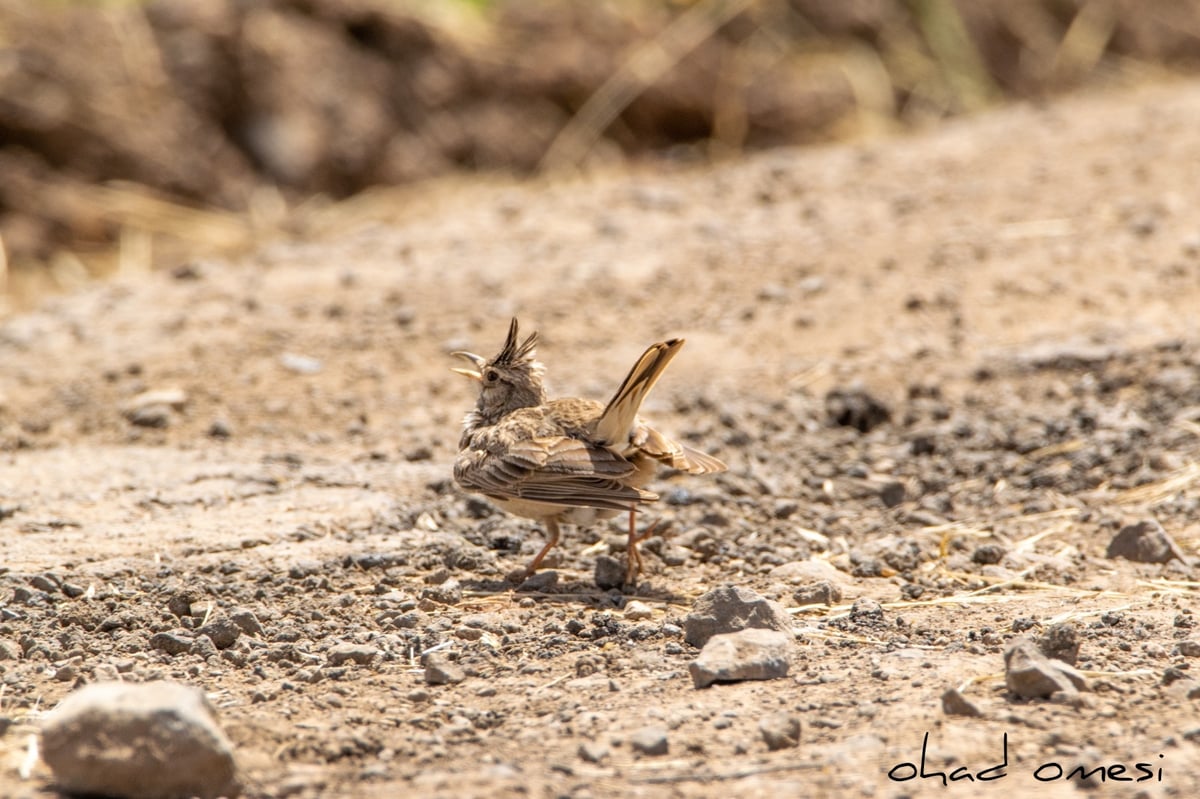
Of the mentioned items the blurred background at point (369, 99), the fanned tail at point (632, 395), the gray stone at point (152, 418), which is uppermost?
the blurred background at point (369, 99)

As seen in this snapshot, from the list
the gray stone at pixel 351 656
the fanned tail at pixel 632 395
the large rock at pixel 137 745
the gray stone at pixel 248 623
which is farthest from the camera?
the fanned tail at pixel 632 395

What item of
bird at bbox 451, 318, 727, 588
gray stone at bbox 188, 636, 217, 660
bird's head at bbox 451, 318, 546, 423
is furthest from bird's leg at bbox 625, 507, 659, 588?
gray stone at bbox 188, 636, 217, 660

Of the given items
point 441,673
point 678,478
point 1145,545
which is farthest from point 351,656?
point 1145,545

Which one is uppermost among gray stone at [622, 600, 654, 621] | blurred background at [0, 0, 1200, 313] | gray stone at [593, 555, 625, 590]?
blurred background at [0, 0, 1200, 313]

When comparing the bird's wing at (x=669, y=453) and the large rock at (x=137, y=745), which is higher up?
the bird's wing at (x=669, y=453)

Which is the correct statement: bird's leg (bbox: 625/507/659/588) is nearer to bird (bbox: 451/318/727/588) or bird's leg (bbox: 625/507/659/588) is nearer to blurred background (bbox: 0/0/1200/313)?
bird (bbox: 451/318/727/588)

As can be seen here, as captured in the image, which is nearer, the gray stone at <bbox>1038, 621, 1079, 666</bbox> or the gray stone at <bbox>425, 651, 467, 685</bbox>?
the gray stone at <bbox>1038, 621, 1079, 666</bbox>

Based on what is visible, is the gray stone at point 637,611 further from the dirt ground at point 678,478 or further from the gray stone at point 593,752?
the gray stone at point 593,752

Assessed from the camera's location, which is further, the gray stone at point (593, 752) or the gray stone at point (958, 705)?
the gray stone at point (958, 705)

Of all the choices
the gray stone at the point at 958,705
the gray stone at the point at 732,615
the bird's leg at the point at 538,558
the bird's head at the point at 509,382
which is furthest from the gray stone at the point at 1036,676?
the bird's head at the point at 509,382
